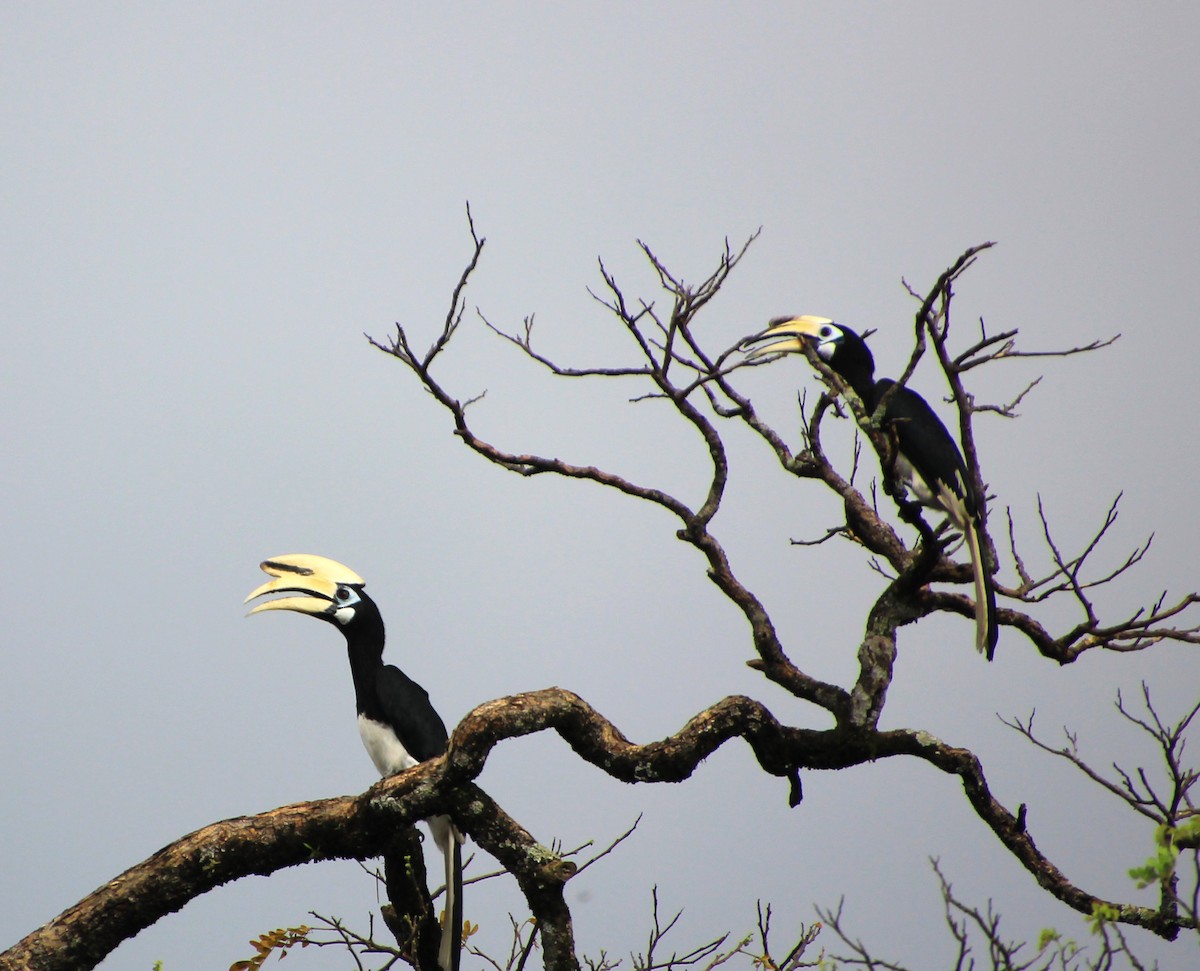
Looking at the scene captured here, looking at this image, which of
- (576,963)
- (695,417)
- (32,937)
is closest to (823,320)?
(695,417)

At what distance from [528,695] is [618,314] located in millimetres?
1312

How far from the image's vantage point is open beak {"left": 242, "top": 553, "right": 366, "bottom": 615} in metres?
5.45

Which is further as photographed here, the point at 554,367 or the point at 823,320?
the point at 823,320

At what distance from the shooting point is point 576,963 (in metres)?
4.02

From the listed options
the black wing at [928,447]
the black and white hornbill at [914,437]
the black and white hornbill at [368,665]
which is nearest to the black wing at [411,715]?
the black and white hornbill at [368,665]

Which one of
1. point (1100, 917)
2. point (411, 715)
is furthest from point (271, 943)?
point (1100, 917)

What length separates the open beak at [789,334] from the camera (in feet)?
17.7

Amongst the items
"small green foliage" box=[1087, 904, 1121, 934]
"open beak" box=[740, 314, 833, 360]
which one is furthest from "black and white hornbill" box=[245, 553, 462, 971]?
"small green foliage" box=[1087, 904, 1121, 934]

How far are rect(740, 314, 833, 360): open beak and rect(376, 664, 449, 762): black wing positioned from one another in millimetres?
1949

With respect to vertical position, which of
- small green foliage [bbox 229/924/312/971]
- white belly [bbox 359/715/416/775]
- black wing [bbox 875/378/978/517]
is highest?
black wing [bbox 875/378/978/517]

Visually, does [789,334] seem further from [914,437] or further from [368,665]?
[368,665]

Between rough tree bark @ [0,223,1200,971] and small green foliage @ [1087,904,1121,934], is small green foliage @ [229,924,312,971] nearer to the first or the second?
rough tree bark @ [0,223,1200,971]

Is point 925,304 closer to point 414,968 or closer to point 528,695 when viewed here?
point 528,695

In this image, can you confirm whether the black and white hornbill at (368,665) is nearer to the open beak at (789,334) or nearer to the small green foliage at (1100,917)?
the open beak at (789,334)
